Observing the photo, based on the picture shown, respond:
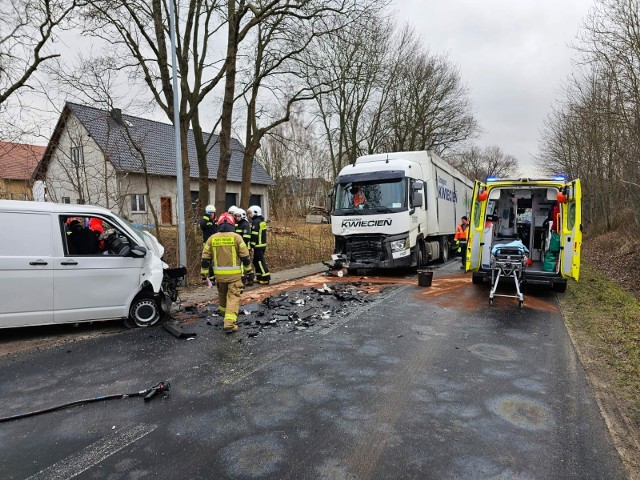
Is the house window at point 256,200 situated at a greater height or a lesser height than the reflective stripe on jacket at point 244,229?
greater

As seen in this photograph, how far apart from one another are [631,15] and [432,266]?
442 inches

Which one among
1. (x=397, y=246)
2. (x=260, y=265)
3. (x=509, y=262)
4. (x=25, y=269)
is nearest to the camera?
(x=25, y=269)

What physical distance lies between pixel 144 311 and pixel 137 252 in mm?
984

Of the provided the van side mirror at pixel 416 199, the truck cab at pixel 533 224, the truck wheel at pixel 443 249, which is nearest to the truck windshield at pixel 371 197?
the van side mirror at pixel 416 199

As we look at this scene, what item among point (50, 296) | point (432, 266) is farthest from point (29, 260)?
point (432, 266)

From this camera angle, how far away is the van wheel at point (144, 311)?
21.8 ft

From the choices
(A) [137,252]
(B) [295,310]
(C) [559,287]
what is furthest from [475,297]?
(A) [137,252]

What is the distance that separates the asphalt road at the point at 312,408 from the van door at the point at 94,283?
0.42 metres

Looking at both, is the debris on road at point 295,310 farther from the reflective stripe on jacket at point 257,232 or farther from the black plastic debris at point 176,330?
the reflective stripe on jacket at point 257,232

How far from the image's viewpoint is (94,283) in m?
6.16

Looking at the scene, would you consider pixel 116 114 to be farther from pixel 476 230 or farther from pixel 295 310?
pixel 476 230

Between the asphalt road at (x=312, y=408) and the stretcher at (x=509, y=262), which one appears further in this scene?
the stretcher at (x=509, y=262)

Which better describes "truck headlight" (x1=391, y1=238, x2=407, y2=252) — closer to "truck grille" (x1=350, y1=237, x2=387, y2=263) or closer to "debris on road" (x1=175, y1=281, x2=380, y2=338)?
"truck grille" (x1=350, y1=237, x2=387, y2=263)

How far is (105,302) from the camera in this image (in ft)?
20.7
